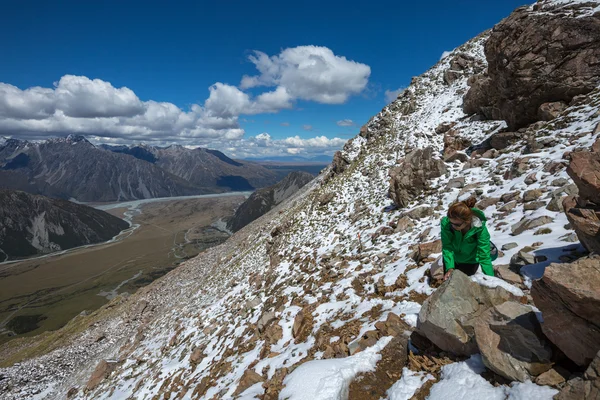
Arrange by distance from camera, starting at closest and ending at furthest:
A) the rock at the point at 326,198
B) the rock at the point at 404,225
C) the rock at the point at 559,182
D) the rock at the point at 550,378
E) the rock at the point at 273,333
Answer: the rock at the point at 550,378
the rock at the point at 559,182
the rock at the point at 273,333
the rock at the point at 404,225
the rock at the point at 326,198

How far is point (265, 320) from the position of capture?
14.9 meters

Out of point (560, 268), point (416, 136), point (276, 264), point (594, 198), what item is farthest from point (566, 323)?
point (416, 136)

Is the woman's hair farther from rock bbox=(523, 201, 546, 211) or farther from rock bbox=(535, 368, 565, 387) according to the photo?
rock bbox=(523, 201, 546, 211)

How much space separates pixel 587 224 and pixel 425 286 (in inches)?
194

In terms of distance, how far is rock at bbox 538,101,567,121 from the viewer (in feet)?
54.0

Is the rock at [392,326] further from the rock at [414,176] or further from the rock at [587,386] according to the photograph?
the rock at [414,176]

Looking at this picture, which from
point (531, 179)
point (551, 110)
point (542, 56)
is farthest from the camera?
→ point (542, 56)

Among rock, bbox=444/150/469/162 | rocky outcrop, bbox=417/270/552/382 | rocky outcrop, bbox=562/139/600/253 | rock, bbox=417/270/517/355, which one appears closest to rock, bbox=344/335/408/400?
rocky outcrop, bbox=417/270/552/382

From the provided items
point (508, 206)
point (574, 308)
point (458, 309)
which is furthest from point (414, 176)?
point (574, 308)

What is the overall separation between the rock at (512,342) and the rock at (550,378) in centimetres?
11

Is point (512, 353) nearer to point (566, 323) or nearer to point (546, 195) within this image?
point (566, 323)

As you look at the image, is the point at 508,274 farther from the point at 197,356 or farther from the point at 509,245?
the point at 197,356

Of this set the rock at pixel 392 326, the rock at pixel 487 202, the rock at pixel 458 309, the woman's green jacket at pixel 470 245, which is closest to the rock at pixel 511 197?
the rock at pixel 487 202

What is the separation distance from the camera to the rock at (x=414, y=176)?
19.6 meters
